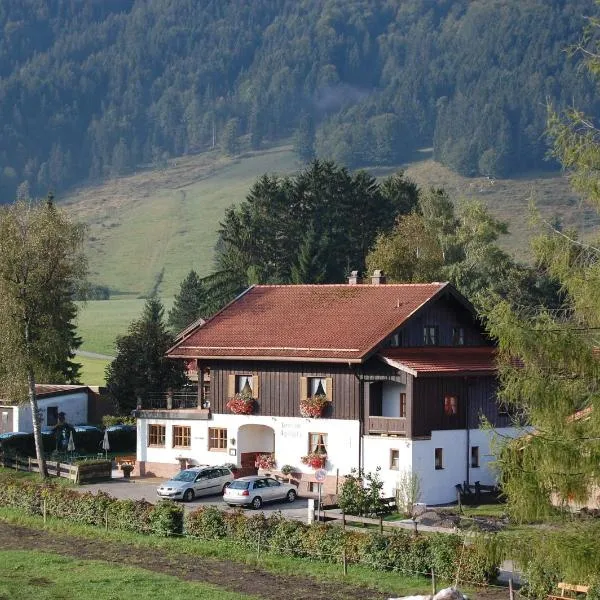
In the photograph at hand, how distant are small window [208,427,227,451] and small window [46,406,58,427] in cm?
2191

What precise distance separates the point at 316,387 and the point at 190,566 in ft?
57.5

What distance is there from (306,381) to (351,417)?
2.87 m

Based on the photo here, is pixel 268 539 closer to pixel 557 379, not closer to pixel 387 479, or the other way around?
pixel 387 479

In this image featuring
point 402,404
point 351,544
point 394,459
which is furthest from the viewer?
point 402,404

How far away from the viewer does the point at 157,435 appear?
61.1 m

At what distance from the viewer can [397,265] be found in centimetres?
8819

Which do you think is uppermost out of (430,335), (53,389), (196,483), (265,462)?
(430,335)

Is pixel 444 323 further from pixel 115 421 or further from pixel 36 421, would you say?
pixel 115 421

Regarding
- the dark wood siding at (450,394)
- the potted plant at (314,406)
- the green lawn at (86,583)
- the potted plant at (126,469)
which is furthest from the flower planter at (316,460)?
the green lawn at (86,583)

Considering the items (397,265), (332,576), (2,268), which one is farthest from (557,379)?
(397,265)

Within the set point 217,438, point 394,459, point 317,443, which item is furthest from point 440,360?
point 217,438

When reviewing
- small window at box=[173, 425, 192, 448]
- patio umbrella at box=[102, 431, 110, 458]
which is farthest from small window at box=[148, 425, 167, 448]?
patio umbrella at box=[102, 431, 110, 458]

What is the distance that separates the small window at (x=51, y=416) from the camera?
78438 mm

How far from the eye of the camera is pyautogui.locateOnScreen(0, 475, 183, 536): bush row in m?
44.3
